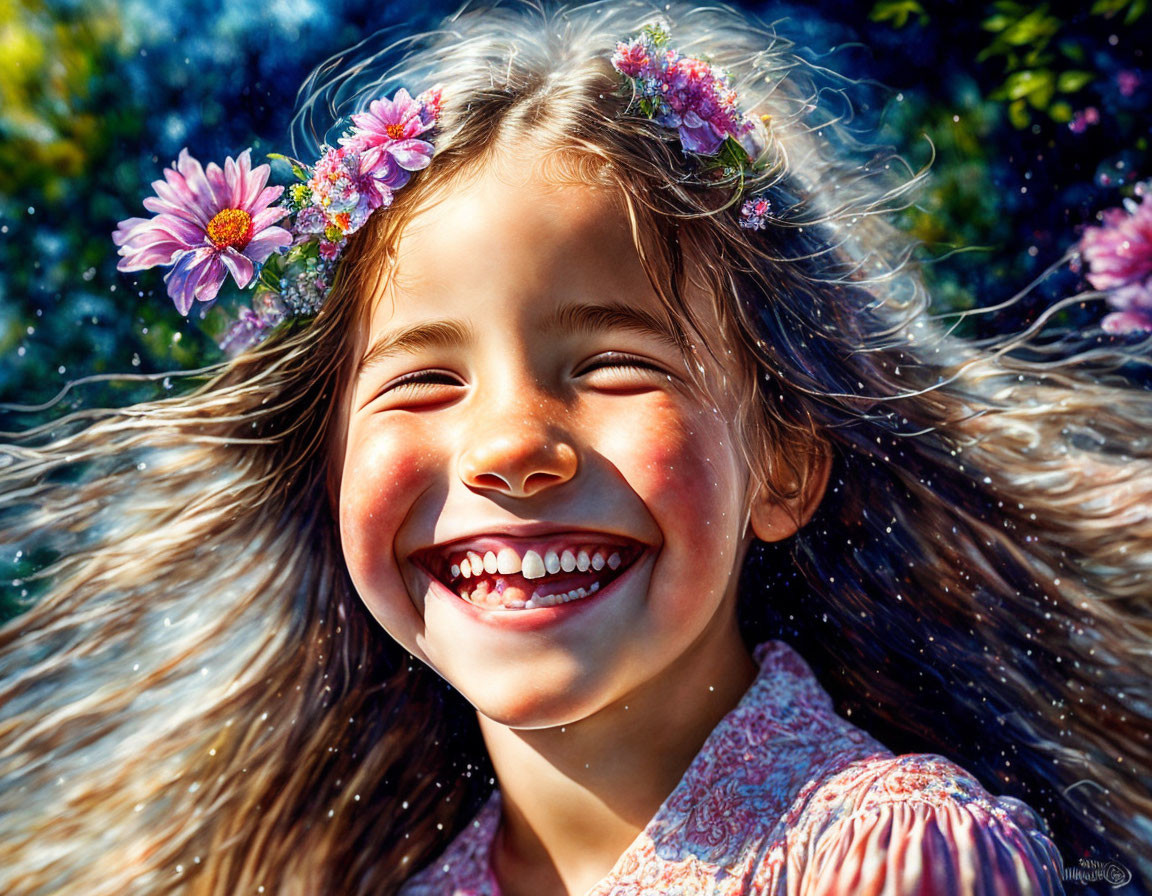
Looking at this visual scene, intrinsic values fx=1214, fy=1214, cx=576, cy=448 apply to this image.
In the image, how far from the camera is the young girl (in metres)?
1.05

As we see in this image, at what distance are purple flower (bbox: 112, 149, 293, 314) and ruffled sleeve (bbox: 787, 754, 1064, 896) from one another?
0.73 metres

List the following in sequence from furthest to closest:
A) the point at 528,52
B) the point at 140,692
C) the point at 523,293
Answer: the point at 140,692 < the point at 528,52 < the point at 523,293

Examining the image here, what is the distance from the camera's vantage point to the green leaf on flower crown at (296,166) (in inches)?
46.7

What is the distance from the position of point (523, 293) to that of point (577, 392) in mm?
97

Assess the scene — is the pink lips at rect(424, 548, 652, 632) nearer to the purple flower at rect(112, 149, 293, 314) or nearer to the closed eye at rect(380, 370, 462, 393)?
the closed eye at rect(380, 370, 462, 393)

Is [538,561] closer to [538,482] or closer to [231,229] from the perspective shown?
[538,482]

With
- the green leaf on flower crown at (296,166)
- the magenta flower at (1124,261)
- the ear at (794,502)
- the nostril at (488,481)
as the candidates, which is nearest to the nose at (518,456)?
the nostril at (488,481)

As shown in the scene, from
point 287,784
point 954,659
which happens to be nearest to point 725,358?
point 954,659

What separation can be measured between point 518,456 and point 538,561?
107mm

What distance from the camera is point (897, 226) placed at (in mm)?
1245

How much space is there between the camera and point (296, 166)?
120cm

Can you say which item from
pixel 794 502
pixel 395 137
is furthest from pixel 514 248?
pixel 794 502

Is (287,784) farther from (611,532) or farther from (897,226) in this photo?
(897,226)

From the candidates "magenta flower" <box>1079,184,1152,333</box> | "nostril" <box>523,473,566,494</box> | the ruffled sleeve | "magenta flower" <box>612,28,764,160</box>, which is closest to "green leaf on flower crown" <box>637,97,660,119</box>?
"magenta flower" <box>612,28,764,160</box>
